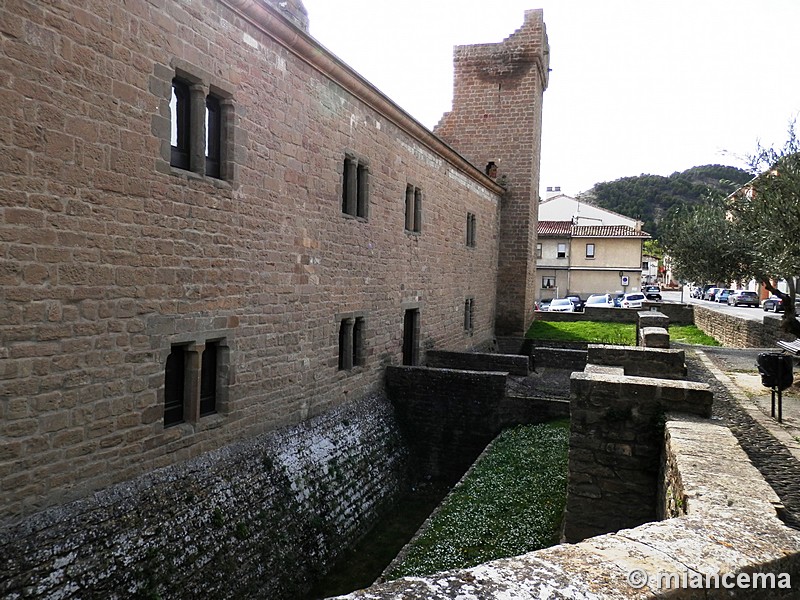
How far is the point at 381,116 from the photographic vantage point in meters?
11.7

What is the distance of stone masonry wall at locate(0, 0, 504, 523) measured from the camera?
4.89 metres

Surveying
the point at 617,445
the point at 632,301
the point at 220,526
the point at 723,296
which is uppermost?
the point at 723,296

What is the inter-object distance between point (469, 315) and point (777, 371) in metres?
11.3

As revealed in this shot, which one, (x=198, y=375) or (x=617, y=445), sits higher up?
(x=198, y=375)

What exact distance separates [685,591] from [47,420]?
5.03m

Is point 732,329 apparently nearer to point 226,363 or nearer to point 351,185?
point 351,185

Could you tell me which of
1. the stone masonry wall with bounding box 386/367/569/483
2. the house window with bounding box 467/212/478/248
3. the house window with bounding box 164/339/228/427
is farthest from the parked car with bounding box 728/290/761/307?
the house window with bounding box 164/339/228/427

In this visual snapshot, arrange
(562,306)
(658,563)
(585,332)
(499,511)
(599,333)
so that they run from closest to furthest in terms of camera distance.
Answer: (658,563) → (499,511) → (599,333) → (585,332) → (562,306)

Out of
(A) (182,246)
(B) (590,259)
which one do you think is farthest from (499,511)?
(B) (590,259)

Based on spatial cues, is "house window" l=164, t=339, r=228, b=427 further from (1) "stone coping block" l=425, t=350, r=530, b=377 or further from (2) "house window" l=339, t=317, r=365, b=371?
(1) "stone coping block" l=425, t=350, r=530, b=377

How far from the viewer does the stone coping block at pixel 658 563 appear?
246 cm

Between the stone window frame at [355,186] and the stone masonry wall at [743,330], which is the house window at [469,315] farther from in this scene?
the stone masonry wall at [743,330]

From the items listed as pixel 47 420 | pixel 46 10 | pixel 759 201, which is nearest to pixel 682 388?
pixel 47 420

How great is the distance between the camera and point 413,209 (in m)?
13.9
